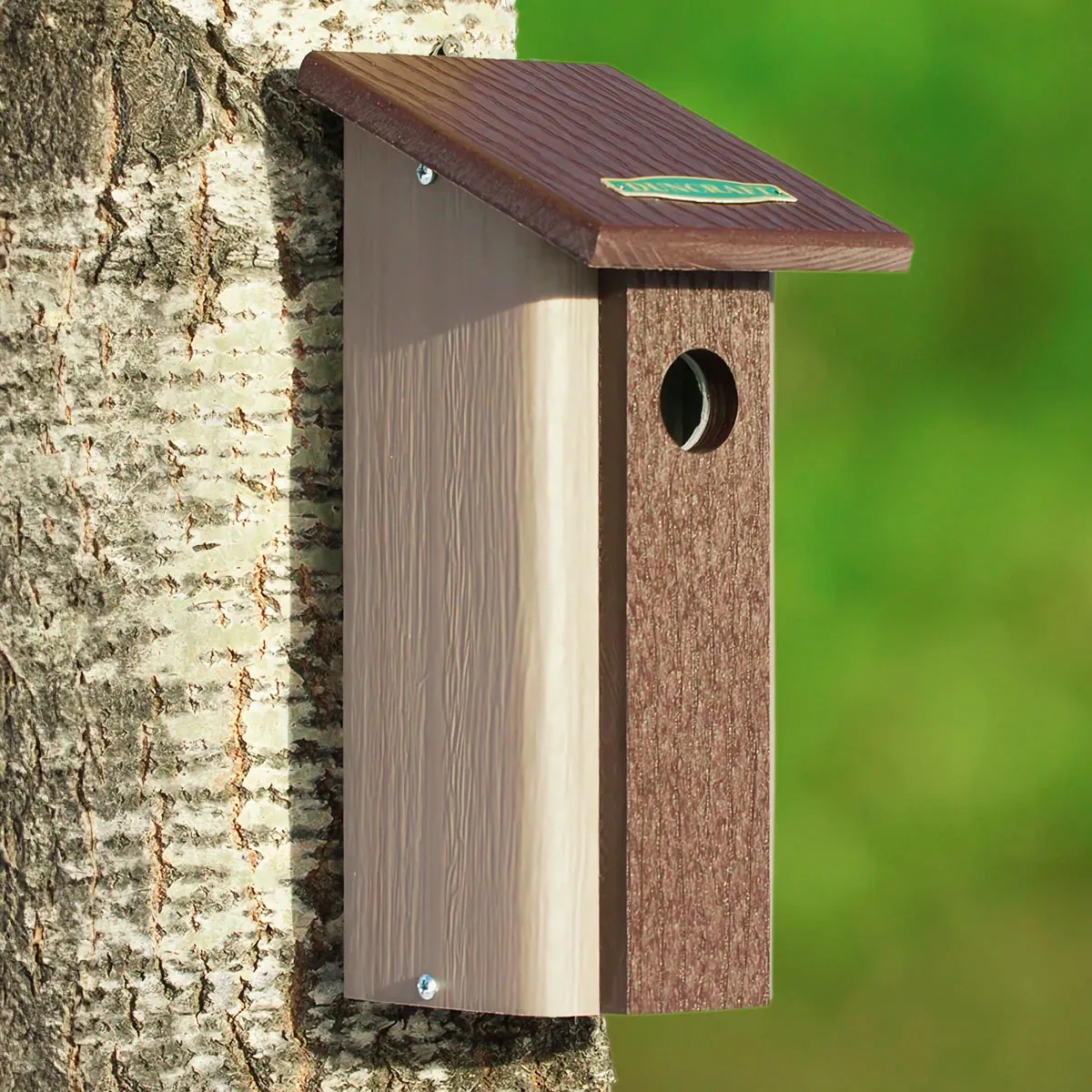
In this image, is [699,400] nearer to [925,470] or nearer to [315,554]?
[315,554]

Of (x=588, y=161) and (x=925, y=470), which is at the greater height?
(x=588, y=161)

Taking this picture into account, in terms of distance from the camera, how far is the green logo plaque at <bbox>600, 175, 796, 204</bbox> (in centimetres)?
145

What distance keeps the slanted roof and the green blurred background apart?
3338 millimetres

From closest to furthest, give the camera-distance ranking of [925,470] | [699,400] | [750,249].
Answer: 1. [750,249]
2. [699,400]
3. [925,470]

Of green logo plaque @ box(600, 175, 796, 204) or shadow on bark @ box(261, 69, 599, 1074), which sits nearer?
green logo plaque @ box(600, 175, 796, 204)

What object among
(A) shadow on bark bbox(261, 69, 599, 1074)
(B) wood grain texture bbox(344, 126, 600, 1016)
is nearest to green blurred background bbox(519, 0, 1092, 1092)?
(A) shadow on bark bbox(261, 69, 599, 1074)

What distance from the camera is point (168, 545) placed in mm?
1602

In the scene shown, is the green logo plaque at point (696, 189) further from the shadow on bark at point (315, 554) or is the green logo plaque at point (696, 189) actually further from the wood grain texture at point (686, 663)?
the shadow on bark at point (315, 554)

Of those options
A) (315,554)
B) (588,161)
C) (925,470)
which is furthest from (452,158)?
(925,470)

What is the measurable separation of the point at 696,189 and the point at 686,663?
1.12ft

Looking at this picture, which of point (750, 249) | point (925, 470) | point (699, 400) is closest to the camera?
point (750, 249)

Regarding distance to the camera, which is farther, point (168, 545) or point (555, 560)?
point (168, 545)

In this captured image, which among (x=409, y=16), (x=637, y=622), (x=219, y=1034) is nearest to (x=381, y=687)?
(x=637, y=622)

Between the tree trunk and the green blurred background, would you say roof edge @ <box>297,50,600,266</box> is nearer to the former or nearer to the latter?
the tree trunk
